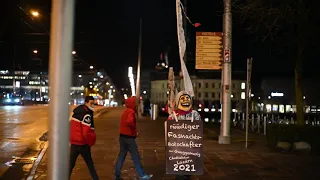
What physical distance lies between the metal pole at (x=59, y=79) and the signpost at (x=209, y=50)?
11912 millimetres

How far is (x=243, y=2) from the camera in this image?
1498cm

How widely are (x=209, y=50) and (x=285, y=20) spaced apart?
107 inches

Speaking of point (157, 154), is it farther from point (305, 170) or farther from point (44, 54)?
point (44, 54)

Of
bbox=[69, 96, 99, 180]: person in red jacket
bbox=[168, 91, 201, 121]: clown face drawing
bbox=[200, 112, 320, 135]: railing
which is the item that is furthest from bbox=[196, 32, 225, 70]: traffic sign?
bbox=[69, 96, 99, 180]: person in red jacket

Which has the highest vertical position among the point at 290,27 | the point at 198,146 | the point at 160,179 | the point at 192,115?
the point at 290,27

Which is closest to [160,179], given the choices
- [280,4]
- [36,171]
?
[36,171]

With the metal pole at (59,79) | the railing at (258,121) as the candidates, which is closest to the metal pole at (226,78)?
the railing at (258,121)

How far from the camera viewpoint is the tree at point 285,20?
1405 cm

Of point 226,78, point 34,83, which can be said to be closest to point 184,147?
point 226,78

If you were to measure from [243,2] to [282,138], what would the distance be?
15.2 feet

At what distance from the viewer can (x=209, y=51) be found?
15695 millimetres

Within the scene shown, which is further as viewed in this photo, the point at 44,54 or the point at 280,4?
the point at 44,54

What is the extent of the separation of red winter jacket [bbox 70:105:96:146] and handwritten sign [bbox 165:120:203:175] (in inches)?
54.0

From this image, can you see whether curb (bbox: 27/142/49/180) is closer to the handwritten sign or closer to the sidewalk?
the sidewalk
